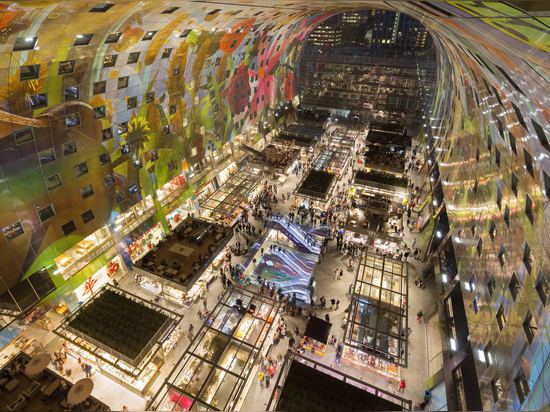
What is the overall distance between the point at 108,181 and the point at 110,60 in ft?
28.3

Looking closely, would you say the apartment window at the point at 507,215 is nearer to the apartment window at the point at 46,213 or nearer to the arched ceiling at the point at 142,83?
the arched ceiling at the point at 142,83

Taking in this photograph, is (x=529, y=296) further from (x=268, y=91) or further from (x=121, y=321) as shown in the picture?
(x=268, y=91)

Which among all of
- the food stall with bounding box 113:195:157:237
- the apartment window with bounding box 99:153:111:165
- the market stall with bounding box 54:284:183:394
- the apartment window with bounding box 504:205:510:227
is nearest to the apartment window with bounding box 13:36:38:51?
the apartment window with bounding box 99:153:111:165

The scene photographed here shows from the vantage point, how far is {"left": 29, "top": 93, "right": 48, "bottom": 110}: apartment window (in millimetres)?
15398

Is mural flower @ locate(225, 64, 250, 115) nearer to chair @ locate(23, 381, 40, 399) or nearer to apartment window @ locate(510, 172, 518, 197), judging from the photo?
apartment window @ locate(510, 172, 518, 197)

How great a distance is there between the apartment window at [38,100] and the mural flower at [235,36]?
56.6 ft

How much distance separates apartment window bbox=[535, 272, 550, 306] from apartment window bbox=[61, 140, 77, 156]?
987 inches

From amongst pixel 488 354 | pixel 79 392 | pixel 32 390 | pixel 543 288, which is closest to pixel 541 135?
pixel 543 288

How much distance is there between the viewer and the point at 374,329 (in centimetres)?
1852

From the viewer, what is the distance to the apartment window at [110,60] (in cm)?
1812

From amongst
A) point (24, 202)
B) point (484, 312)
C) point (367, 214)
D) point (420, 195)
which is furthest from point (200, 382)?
point (420, 195)

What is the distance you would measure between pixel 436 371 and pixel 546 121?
15.9 meters

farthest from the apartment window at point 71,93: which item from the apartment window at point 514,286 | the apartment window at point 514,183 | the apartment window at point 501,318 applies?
the apartment window at point 501,318

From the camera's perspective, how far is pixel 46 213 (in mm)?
17766
